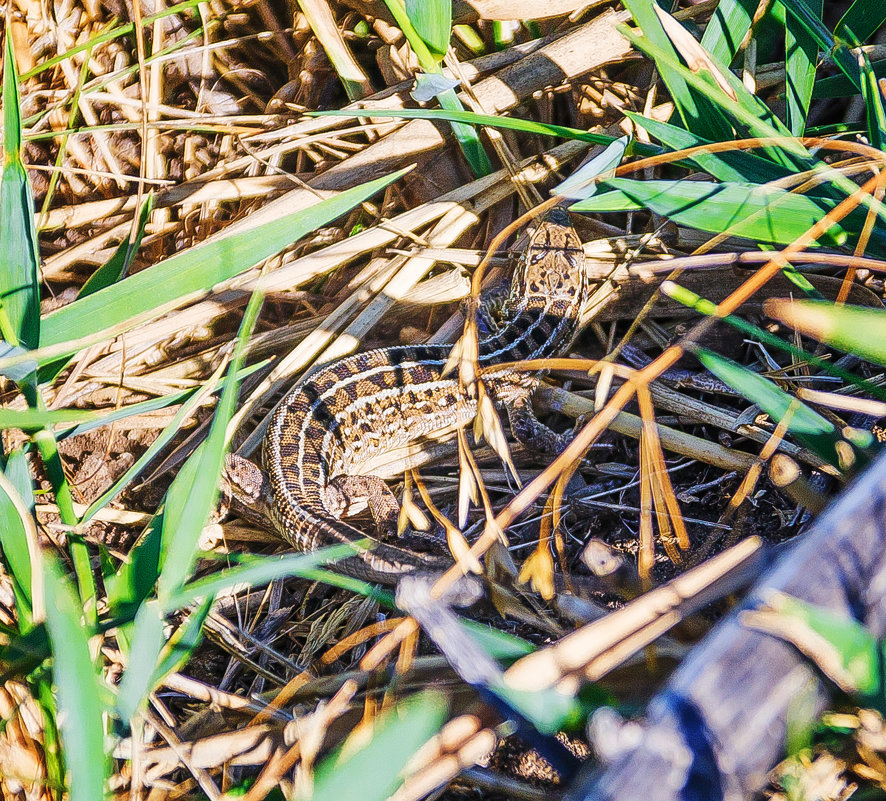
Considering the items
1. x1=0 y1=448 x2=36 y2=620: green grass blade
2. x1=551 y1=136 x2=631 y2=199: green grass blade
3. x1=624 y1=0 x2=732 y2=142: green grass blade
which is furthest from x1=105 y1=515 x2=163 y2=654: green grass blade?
x1=624 y1=0 x2=732 y2=142: green grass blade

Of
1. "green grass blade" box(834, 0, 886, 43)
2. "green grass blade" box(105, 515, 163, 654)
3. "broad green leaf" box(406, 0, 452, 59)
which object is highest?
"broad green leaf" box(406, 0, 452, 59)

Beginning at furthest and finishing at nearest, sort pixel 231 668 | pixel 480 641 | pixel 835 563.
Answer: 1. pixel 231 668
2. pixel 480 641
3. pixel 835 563

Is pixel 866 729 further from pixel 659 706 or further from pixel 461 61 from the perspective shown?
pixel 461 61

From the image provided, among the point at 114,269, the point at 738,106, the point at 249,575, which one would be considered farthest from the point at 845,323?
the point at 114,269

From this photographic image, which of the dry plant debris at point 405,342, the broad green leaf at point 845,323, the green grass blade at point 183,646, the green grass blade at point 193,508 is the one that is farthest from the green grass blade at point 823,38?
the green grass blade at point 183,646

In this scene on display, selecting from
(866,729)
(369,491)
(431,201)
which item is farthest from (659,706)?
(431,201)

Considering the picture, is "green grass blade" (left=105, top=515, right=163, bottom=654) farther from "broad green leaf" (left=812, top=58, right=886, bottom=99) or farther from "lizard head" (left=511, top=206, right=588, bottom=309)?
"broad green leaf" (left=812, top=58, right=886, bottom=99)

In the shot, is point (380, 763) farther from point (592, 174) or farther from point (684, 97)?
point (684, 97)
